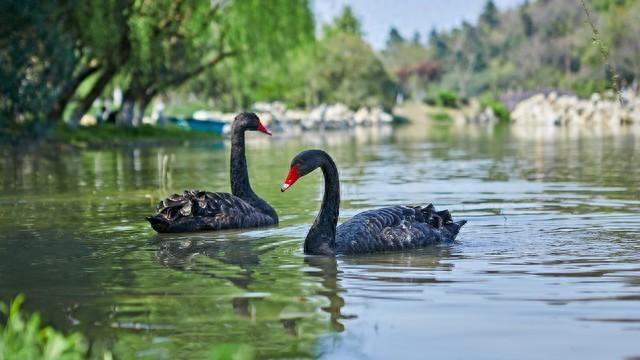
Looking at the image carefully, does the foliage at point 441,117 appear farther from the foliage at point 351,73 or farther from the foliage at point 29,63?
the foliage at point 29,63

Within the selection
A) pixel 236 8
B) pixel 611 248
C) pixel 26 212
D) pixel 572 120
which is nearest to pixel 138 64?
pixel 236 8

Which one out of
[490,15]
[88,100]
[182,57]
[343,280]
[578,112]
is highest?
[490,15]

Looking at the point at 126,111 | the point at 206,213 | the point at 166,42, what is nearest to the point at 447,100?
the point at 126,111

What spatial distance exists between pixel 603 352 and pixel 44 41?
21.4m

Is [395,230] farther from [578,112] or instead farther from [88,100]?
[578,112]

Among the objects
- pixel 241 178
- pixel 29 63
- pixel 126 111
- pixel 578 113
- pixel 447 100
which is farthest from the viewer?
pixel 447 100

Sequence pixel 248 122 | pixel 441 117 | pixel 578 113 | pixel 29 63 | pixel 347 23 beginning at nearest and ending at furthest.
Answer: pixel 248 122
pixel 29 63
pixel 578 113
pixel 441 117
pixel 347 23

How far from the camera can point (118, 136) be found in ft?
133

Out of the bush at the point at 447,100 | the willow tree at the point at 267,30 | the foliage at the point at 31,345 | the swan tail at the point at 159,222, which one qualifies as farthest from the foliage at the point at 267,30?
the bush at the point at 447,100

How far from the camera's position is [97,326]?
685 cm

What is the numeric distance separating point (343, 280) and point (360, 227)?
1.59 meters

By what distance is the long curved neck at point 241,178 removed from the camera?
13094mm

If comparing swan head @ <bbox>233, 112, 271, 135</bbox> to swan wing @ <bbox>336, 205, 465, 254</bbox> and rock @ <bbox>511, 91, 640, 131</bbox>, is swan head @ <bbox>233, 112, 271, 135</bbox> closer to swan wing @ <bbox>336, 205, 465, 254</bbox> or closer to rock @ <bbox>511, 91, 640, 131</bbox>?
swan wing @ <bbox>336, 205, 465, 254</bbox>

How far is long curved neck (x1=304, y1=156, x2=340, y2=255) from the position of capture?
987cm
